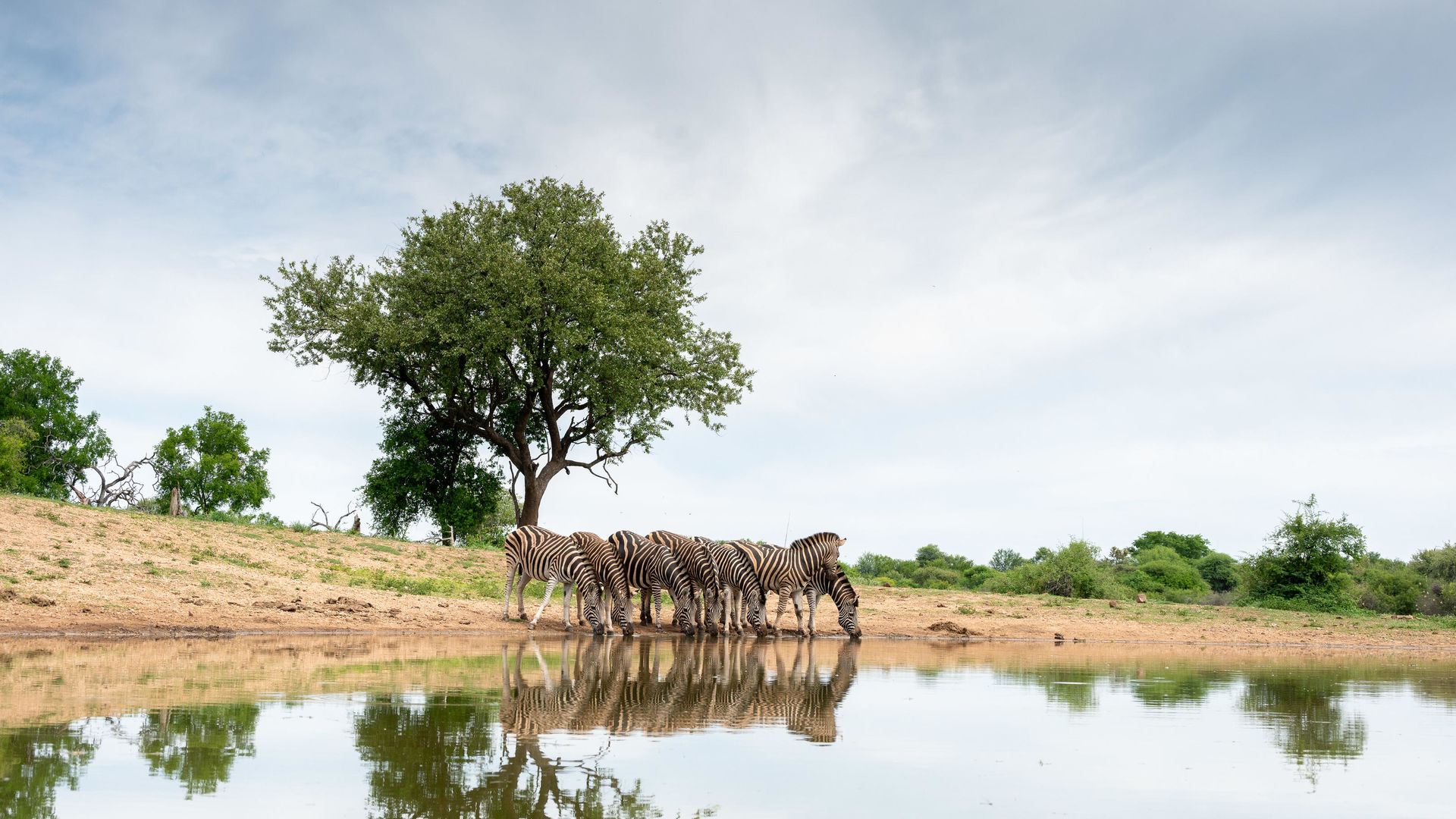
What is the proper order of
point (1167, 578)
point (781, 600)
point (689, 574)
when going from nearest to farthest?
point (689, 574) < point (781, 600) < point (1167, 578)

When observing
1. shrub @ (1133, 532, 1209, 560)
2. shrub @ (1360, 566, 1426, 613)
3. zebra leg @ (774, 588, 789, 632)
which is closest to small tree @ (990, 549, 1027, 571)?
shrub @ (1133, 532, 1209, 560)

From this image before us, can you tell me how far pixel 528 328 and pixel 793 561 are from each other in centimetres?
1595

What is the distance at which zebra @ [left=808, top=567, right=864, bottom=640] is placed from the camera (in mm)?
21422

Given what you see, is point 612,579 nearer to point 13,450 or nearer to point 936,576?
point 936,576

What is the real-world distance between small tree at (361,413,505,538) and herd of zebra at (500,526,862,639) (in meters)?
19.9

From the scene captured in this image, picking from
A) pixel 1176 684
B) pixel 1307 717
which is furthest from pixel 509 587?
pixel 1307 717

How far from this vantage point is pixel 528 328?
3341 centimetres

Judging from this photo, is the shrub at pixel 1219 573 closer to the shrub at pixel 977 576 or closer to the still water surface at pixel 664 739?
the shrub at pixel 977 576

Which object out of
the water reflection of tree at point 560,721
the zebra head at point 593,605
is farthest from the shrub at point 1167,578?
the water reflection of tree at point 560,721

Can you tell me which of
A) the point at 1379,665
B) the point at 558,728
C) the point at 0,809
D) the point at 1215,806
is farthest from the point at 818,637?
the point at 0,809

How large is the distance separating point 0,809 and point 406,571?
21.6 m

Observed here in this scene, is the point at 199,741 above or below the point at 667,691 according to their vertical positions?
above

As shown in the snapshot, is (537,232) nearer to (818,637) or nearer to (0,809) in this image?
(818,637)

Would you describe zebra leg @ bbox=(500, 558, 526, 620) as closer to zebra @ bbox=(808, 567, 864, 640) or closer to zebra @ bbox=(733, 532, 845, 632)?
zebra @ bbox=(733, 532, 845, 632)
